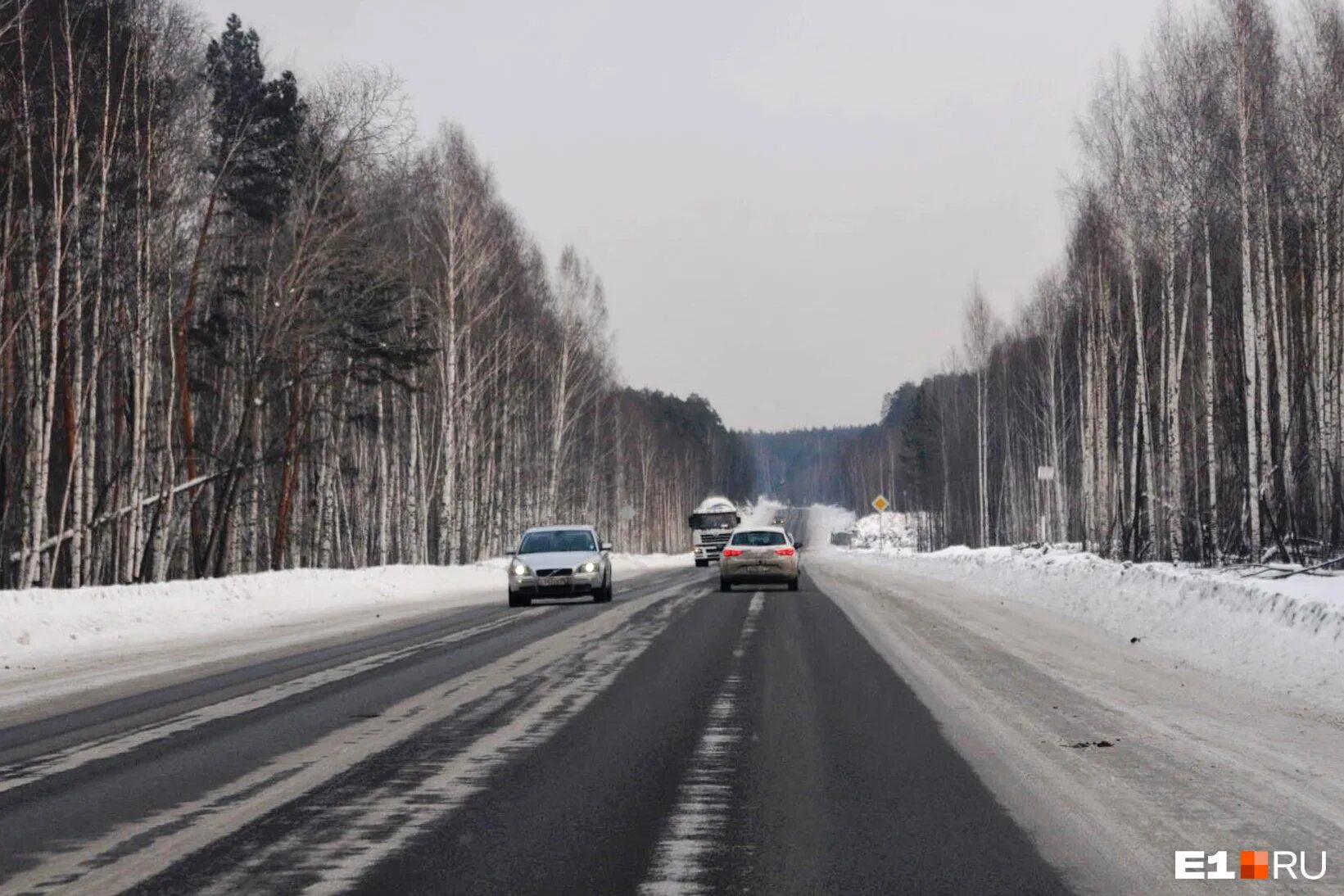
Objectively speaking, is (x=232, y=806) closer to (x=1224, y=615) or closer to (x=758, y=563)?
(x=1224, y=615)

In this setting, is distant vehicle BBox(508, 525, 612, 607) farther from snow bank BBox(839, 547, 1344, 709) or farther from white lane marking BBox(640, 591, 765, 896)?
white lane marking BBox(640, 591, 765, 896)

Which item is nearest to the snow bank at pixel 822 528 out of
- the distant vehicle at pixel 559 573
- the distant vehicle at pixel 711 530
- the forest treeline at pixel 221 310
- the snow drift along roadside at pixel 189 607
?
the distant vehicle at pixel 711 530

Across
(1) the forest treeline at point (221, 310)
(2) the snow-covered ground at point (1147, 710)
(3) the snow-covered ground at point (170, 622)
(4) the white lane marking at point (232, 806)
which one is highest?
(1) the forest treeline at point (221, 310)

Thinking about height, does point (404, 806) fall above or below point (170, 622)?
below

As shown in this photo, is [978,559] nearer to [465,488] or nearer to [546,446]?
[465,488]

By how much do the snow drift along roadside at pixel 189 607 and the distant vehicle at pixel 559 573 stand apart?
1795 millimetres

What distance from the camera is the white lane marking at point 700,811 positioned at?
5129 mm

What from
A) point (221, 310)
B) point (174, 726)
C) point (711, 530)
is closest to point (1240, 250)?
point (174, 726)

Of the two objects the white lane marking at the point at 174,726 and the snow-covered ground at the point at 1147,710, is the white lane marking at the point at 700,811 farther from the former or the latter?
the white lane marking at the point at 174,726

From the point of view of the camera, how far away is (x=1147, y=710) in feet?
33.4

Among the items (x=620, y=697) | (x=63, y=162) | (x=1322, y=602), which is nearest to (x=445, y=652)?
(x=620, y=697)

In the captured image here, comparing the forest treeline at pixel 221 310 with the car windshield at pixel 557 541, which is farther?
the car windshield at pixel 557 541

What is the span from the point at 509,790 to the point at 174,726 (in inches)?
148

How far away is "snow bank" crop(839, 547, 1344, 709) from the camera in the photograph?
12.5 meters
